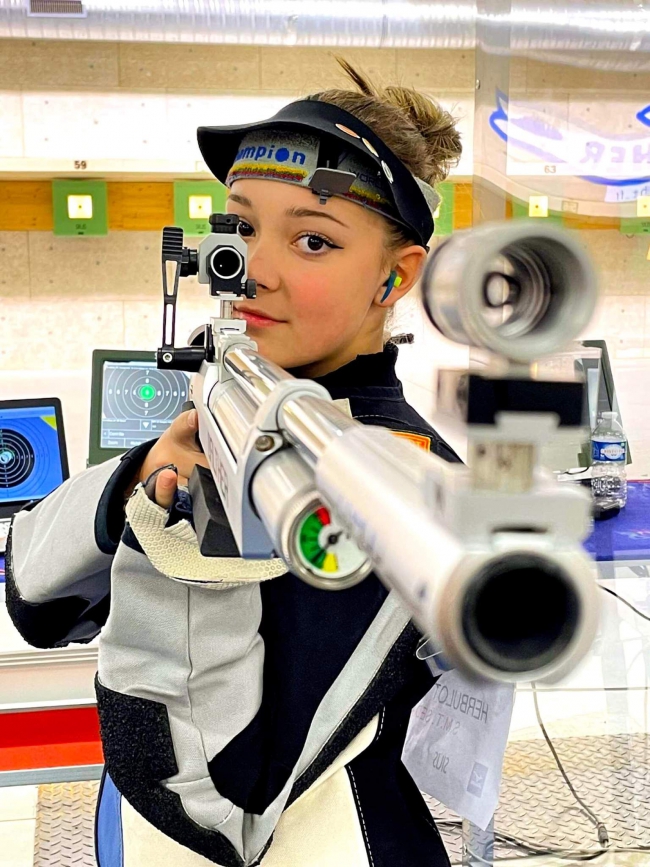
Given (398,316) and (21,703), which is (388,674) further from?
(21,703)

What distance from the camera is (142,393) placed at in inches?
99.0

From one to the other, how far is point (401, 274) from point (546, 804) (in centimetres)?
204

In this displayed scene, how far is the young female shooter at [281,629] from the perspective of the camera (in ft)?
2.46

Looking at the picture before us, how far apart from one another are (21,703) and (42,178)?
1959mm

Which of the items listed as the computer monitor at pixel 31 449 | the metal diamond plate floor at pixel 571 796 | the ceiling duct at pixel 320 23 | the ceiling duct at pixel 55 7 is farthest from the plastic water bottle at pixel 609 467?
the ceiling duct at pixel 55 7

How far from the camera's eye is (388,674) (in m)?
0.78

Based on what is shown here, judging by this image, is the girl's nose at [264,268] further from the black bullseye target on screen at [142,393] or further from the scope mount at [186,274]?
the black bullseye target on screen at [142,393]

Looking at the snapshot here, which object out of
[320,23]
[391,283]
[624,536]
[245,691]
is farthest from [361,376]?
[320,23]

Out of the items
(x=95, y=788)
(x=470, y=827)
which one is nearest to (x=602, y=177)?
(x=470, y=827)

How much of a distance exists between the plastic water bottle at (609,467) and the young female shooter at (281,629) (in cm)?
164

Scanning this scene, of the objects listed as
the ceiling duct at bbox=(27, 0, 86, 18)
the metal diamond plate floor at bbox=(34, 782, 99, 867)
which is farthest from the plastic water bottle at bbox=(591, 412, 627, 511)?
the ceiling duct at bbox=(27, 0, 86, 18)

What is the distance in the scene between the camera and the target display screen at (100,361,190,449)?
8.19ft

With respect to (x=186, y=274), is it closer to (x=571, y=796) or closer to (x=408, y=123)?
(x=408, y=123)

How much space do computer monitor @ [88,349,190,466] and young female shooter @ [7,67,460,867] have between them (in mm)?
1654
